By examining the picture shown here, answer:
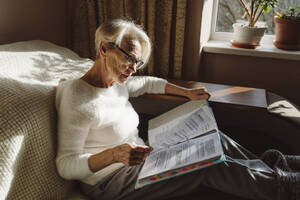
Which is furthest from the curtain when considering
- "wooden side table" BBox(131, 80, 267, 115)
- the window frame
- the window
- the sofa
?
the sofa

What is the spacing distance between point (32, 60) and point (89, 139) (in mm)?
465

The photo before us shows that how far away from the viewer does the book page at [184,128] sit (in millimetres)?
1196

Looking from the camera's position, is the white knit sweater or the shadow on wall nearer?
the white knit sweater

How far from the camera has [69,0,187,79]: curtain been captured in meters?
1.75

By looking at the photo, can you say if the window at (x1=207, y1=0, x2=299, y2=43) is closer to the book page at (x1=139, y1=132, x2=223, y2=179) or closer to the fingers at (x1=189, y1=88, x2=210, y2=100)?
the fingers at (x1=189, y1=88, x2=210, y2=100)

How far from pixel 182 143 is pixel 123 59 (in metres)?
0.42

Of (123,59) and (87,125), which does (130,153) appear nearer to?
(87,125)

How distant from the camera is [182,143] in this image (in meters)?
1.15

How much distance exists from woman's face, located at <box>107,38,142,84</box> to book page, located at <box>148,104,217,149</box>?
340 millimetres

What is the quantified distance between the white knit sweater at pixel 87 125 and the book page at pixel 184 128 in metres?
0.11

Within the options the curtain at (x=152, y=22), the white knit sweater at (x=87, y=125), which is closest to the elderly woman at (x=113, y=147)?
the white knit sweater at (x=87, y=125)

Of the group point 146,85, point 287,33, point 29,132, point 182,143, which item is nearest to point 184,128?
point 182,143

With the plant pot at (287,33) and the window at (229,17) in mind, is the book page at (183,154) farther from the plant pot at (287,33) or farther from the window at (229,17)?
the window at (229,17)

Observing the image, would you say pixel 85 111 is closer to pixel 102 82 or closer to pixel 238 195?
pixel 102 82
